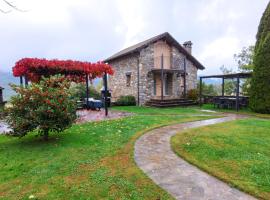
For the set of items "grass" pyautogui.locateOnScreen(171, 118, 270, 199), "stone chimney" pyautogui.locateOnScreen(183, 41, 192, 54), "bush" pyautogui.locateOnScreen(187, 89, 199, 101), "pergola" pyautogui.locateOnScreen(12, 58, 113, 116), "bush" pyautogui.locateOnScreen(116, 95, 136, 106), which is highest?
"stone chimney" pyautogui.locateOnScreen(183, 41, 192, 54)

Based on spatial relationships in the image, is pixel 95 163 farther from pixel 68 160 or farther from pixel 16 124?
pixel 16 124

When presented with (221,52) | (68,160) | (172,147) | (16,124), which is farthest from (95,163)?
(221,52)

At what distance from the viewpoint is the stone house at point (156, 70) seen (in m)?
16.9

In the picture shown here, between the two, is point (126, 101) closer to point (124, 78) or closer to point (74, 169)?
point (124, 78)

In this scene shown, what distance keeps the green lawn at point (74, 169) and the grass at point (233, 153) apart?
1257 mm

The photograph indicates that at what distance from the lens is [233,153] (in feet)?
15.9

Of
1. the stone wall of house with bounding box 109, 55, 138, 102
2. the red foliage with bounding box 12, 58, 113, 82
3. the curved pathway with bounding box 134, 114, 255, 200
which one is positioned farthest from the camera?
the stone wall of house with bounding box 109, 55, 138, 102

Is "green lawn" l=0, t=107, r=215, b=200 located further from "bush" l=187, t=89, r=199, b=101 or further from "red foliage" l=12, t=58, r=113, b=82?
"bush" l=187, t=89, r=199, b=101

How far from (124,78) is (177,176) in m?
15.5

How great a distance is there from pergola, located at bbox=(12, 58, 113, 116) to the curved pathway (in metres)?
6.16

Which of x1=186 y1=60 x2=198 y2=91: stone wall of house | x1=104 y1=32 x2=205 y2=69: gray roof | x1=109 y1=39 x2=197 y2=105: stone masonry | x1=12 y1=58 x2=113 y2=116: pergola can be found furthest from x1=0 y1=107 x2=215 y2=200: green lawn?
x1=186 y1=60 x2=198 y2=91: stone wall of house

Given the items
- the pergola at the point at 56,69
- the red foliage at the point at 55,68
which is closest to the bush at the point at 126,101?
the pergola at the point at 56,69

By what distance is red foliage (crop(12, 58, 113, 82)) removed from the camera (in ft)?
35.3

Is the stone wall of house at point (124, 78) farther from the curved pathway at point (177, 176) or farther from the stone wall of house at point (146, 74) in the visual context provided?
the curved pathway at point (177, 176)
